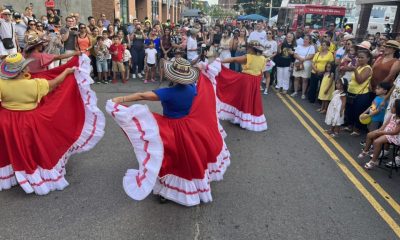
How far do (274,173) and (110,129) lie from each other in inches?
138

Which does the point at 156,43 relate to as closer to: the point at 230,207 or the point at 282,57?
the point at 282,57

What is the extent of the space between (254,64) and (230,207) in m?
3.84

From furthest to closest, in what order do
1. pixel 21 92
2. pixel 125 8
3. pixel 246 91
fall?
pixel 125 8
pixel 246 91
pixel 21 92

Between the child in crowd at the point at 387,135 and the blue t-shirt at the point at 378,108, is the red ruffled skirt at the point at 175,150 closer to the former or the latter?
the child in crowd at the point at 387,135

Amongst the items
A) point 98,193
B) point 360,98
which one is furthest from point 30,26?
point 360,98

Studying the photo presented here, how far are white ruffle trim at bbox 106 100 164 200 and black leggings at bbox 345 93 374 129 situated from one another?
5.00m

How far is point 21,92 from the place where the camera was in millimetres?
4293

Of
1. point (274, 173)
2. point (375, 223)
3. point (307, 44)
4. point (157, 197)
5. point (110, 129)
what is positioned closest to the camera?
point (375, 223)

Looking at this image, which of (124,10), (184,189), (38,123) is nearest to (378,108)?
(184,189)

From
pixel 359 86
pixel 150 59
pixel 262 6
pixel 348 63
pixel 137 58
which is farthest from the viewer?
pixel 262 6

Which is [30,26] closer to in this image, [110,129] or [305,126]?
[110,129]

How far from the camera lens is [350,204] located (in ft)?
14.7

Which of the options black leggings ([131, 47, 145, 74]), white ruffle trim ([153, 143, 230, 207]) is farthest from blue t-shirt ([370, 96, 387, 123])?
black leggings ([131, 47, 145, 74])

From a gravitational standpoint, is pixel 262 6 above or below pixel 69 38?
above
